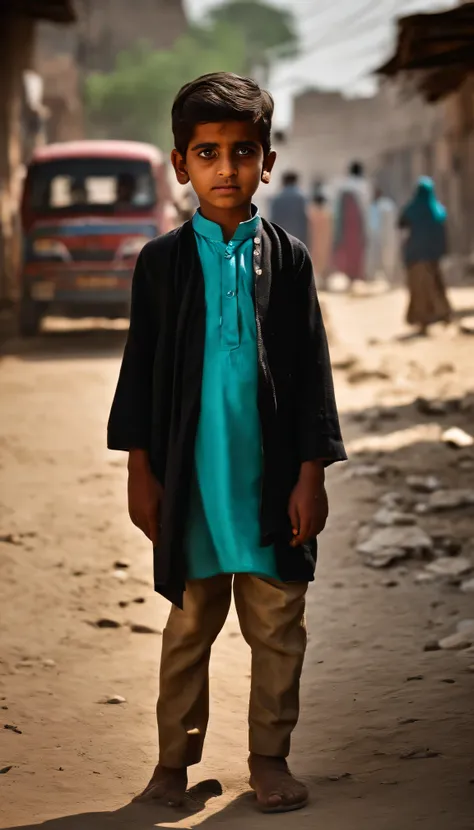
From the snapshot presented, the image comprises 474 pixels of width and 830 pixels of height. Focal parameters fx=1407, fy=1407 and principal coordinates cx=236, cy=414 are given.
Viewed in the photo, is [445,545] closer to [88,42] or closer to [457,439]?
[457,439]

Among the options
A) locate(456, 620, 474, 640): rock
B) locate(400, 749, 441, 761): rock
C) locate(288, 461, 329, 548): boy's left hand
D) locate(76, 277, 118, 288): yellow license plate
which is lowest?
locate(400, 749, 441, 761): rock

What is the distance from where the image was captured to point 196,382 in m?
3.02

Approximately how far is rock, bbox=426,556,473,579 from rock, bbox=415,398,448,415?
341 centimetres

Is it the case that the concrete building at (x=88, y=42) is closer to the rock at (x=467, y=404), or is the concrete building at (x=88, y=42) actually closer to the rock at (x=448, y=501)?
the rock at (x=467, y=404)

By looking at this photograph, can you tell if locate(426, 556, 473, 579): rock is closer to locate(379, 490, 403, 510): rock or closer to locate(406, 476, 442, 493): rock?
locate(379, 490, 403, 510): rock

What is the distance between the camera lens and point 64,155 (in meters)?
13.4

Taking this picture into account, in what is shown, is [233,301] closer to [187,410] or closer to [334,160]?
[187,410]

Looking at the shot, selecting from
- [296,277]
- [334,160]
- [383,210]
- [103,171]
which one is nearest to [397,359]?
[103,171]

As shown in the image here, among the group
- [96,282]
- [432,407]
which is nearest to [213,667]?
[432,407]

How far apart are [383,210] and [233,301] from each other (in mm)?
21574

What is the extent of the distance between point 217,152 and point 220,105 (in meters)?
0.10

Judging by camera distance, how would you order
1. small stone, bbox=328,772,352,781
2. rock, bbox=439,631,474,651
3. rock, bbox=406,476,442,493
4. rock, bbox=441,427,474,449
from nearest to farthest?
small stone, bbox=328,772,352,781
rock, bbox=439,631,474,651
rock, bbox=406,476,442,493
rock, bbox=441,427,474,449

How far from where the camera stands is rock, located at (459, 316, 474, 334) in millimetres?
13508

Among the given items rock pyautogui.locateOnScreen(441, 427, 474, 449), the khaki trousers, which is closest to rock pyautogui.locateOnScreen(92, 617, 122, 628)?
the khaki trousers
